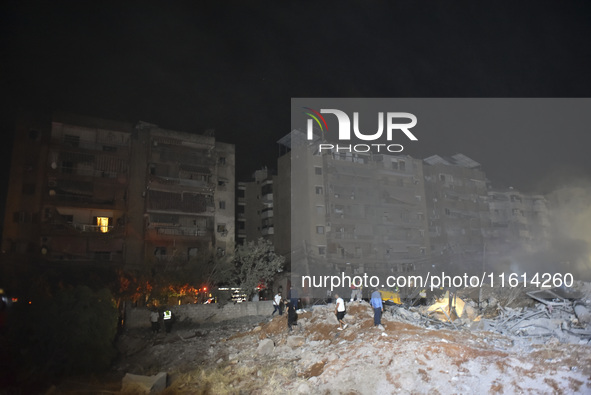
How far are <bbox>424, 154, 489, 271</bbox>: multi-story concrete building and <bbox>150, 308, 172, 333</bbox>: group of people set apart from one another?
34095 mm

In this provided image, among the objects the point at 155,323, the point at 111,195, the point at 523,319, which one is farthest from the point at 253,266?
Answer: the point at 523,319

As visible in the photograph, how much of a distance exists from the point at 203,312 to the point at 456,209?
121 ft

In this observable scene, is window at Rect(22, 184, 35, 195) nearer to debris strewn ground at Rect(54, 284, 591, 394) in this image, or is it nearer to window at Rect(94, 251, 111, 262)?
window at Rect(94, 251, 111, 262)

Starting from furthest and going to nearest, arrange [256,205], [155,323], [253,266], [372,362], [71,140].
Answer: [256,205] < [71,140] < [253,266] < [155,323] < [372,362]

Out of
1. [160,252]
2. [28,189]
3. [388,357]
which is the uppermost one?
[28,189]

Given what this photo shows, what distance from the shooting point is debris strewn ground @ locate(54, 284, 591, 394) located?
405 inches

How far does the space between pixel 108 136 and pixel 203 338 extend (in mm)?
22468

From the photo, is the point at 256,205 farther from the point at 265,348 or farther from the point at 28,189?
the point at 265,348

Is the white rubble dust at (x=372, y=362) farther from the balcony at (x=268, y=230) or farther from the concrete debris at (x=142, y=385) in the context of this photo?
the balcony at (x=268, y=230)

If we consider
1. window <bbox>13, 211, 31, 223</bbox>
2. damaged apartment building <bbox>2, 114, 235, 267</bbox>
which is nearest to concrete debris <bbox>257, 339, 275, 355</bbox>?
damaged apartment building <bbox>2, 114, 235, 267</bbox>

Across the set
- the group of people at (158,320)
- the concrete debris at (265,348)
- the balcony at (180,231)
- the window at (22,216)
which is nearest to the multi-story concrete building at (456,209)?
the balcony at (180,231)

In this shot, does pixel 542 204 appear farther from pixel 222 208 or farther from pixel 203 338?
pixel 203 338

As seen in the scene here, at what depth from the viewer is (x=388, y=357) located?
11672 millimetres

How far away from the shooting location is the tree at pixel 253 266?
106 feet
